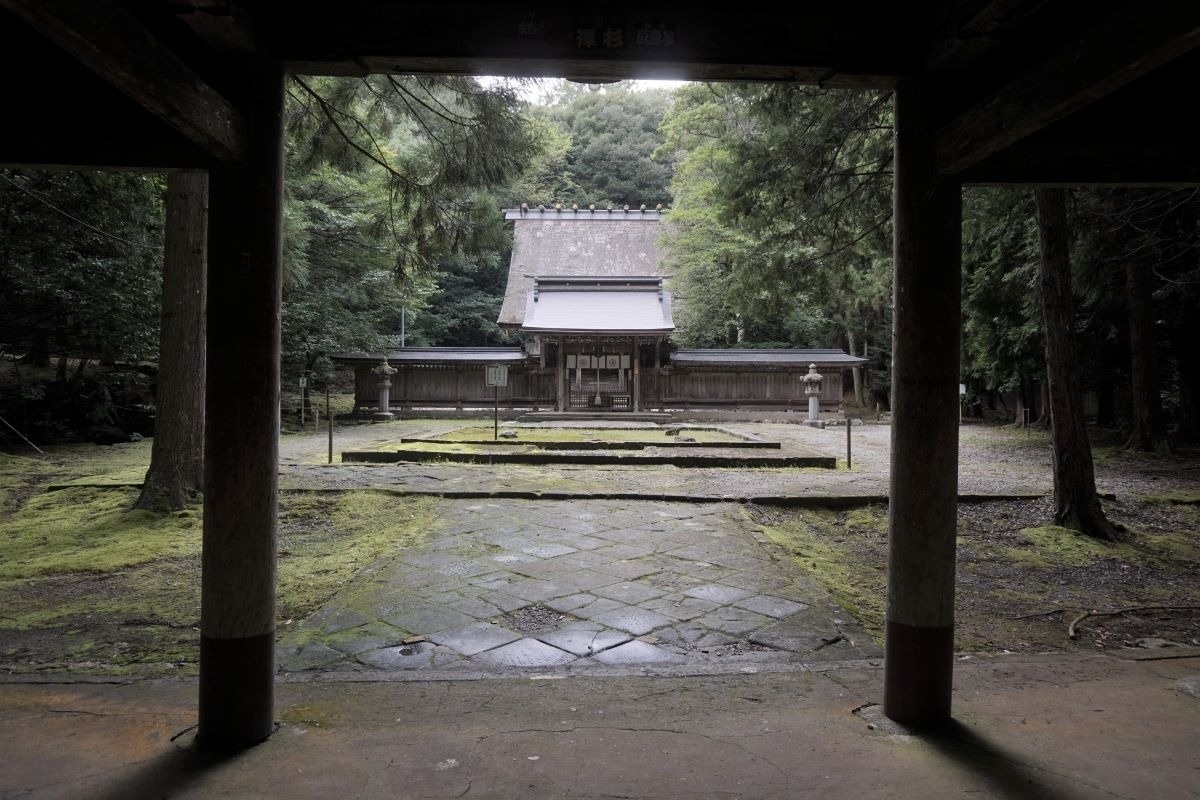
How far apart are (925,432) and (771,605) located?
192 centimetres

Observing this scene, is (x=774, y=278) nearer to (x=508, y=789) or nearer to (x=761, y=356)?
(x=508, y=789)

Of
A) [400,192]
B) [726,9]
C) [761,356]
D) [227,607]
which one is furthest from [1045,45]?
[761,356]

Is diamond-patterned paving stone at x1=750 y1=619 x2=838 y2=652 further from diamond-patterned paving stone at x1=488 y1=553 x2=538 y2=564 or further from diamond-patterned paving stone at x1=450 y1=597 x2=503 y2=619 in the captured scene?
diamond-patterned paving stone at x1=488 y1=553 x2=538 y2=564

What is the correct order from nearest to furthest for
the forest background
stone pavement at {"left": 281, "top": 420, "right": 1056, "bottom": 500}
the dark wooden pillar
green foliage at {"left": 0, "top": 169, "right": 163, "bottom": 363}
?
1. the dark wooden pillar
2. the forest background
3. stone pavement at {"left": 281, "top": 420, "right": 1056, "bottom": 500}
4. green foliage at {"left": 0, "top": 169, "right": 163, "bottom": 363}

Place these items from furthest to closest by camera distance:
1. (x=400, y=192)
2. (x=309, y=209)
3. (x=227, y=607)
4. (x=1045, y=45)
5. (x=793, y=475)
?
(x=309, y=209) < (x=793, y=475) < (x=400, y=192) < (x=1045, y=45) < (x=227, y=607)

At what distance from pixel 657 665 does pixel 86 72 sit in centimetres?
343

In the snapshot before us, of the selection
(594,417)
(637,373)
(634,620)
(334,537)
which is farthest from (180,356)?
(637,373)

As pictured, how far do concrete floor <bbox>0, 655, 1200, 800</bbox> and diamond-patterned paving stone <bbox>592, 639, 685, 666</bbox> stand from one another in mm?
292

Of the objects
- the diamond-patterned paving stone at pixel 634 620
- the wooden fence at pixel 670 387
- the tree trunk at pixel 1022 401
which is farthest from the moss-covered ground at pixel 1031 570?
the wooden fence at pixel 670 387

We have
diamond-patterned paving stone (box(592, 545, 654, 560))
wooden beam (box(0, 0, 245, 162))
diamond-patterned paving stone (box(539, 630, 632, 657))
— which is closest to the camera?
wooden beam (box(0, 0, 245, 162))

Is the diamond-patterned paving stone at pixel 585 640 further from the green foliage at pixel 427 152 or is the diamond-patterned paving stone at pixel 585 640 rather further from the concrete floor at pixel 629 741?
the green foliage at pixel 427 152

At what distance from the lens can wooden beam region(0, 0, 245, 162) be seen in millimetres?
1621

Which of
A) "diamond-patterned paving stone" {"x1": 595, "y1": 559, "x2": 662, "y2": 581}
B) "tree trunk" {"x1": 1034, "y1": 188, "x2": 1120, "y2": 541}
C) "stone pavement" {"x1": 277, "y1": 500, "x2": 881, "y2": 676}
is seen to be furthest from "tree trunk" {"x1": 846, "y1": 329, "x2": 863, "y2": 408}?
"diamond-patterned paving stone" {"x1": 595, "y1": 559, "x2": 662, "y2": 581}

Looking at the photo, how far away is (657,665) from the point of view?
309 cm
